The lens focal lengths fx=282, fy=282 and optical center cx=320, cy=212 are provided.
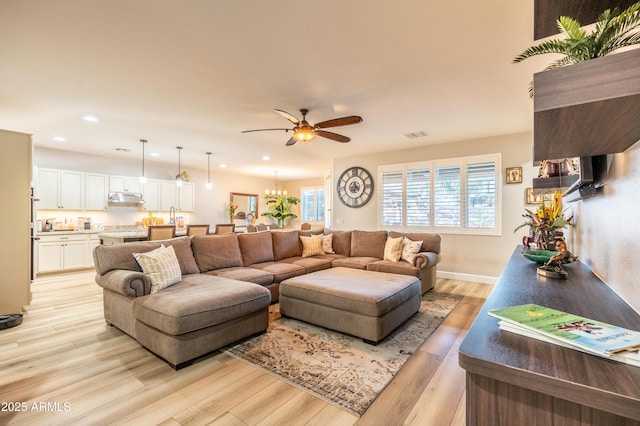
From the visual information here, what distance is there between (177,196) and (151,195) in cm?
67

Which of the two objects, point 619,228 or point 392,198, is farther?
point 392,198

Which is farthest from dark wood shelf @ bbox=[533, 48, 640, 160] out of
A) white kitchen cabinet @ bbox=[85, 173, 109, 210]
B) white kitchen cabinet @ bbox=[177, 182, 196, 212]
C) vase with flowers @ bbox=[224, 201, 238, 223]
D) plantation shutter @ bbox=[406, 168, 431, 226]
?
vase with flowers @ bbox=[224, 201, 238, 223]

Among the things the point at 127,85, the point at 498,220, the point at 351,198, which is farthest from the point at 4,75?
A: the point at 498,220

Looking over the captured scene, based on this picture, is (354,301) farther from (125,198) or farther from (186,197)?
(186,197)

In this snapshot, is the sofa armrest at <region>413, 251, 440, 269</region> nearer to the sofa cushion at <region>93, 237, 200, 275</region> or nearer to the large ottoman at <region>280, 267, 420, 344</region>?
the large ottoman at <region>280, 267, 420, 344</region>

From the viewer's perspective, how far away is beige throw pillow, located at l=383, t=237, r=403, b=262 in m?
4.41

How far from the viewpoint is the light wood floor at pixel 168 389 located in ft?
5.64

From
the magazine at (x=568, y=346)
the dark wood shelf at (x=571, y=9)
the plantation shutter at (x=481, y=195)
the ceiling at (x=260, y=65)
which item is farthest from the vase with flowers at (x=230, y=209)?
the magazine at (x=568, y=346)

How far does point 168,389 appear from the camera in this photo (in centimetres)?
198

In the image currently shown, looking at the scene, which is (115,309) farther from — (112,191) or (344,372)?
(112,191)

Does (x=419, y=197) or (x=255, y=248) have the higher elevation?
(x=419, y=197)

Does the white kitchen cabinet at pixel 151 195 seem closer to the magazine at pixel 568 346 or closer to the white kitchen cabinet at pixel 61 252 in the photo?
the white kitchen cabinet at pixel 61 252

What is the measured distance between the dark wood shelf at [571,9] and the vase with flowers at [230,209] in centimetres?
844

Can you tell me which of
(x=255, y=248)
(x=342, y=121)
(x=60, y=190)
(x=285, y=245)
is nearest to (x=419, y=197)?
(x=285, y=245)
